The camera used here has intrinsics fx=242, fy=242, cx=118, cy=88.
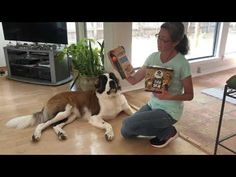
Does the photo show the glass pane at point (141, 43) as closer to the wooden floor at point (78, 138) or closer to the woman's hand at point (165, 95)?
the wooden floor at point (78, 138)

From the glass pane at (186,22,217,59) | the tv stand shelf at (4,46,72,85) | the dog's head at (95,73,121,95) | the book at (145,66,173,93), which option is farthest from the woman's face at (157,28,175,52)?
the glass pane at (186,22,217,59)

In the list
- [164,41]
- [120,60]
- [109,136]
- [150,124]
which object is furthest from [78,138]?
[164,41]

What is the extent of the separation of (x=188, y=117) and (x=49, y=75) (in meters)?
1.95

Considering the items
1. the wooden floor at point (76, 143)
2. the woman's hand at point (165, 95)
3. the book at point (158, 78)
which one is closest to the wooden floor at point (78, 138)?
the wooden floor at point (76, 143)

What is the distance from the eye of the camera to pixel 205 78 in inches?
141

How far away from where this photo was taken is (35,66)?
340 cm

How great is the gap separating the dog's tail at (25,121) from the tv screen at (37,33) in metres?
1.33

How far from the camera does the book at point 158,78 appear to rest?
162 cm

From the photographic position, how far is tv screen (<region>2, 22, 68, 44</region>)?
321 centimetres

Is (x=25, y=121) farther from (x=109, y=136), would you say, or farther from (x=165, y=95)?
(x=165, y=95)

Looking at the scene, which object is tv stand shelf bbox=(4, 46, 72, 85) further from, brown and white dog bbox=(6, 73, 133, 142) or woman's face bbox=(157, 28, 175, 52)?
woman's face bbox=(157, 28, 175, 52)

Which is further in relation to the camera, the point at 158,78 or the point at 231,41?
the point at 231,41

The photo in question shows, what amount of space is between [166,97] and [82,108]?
94cm
